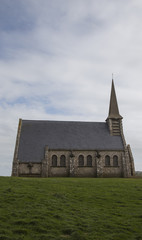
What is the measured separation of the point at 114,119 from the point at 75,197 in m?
31.5

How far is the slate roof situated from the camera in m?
40.5

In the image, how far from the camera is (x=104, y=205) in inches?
583

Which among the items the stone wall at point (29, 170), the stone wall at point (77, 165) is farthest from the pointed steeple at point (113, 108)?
the stone wall at point (29, 170)

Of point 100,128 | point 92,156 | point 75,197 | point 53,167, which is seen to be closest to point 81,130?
point 100,128

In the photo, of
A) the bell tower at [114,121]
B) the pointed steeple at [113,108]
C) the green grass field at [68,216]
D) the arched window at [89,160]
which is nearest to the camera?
the green grass field at [68,216]

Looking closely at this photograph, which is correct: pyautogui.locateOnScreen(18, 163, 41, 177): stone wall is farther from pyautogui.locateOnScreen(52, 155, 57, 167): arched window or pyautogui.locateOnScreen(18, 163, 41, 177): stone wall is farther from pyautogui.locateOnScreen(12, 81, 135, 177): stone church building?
pyautogui.locateOnScreen(52, 155, 57, 167): arched window

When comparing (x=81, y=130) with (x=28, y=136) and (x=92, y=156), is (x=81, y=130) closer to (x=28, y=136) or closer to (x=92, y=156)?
(x=92, y=156)

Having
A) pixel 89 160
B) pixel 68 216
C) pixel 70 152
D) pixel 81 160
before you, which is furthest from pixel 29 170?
pixel 68 216

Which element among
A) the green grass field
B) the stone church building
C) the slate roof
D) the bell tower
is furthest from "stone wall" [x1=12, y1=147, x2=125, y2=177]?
the green grass field

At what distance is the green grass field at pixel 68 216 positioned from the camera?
372 inches

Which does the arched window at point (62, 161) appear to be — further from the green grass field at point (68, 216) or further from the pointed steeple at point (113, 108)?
the green grass field at point (68, 216)

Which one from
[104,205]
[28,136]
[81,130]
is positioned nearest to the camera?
[104,205]

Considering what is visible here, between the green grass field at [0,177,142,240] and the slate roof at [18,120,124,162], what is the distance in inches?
915

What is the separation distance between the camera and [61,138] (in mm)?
42844
